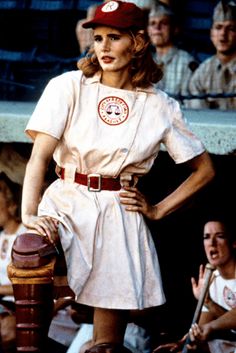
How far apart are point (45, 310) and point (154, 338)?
2.93 meters

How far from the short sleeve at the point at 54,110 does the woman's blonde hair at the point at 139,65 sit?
0.14m

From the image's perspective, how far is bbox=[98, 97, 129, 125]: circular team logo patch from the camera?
7.00 m

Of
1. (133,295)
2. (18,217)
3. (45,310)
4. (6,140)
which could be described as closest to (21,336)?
(45,310)

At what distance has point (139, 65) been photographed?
7.06m

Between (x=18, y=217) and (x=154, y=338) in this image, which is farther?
(x=18, y=217)

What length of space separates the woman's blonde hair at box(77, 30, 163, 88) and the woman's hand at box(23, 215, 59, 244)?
0.74 m

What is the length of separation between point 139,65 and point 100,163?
489mm

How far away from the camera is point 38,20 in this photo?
1380cm

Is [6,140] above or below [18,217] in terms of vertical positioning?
above

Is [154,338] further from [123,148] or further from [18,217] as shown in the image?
[123,148]

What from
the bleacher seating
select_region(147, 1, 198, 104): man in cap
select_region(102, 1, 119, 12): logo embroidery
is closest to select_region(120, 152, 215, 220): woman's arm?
select_region(102, 1, 119, 12): logo embroidery

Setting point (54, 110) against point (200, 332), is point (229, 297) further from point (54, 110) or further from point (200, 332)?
point (54, 110)

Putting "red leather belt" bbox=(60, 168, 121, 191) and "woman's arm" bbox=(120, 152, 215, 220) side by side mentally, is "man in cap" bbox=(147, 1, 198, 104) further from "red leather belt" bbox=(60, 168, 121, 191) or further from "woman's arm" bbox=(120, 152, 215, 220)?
"red leather belt" bbox=(60, 168, 121, 191)

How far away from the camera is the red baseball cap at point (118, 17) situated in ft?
22.7
